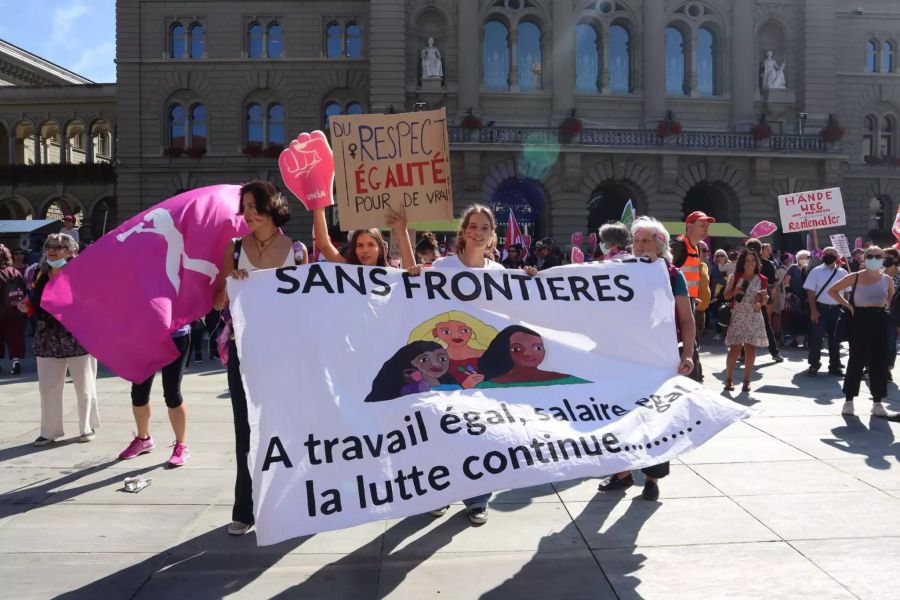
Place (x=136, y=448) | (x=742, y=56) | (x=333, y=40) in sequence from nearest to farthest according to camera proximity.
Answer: (x=136, y=448)
(x=742, y=56)
(x=333, y=40)

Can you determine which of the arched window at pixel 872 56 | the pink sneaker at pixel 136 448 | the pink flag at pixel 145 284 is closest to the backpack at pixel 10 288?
the pink sneaker at pixel 136 448

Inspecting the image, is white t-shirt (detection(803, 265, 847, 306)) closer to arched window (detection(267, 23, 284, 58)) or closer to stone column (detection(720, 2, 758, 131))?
stone column (detection(720, 2, 758, 131))

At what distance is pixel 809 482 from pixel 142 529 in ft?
15.1

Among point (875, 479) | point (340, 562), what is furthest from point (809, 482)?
point (340, 562)

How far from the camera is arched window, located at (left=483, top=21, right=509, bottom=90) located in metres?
33.6

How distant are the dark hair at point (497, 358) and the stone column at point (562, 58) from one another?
98.2 ft

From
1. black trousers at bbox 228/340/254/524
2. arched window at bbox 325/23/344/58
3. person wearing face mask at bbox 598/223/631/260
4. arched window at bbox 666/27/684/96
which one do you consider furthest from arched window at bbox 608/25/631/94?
black trousers at bbox 228/340/254/524

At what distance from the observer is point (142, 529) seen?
4523mm

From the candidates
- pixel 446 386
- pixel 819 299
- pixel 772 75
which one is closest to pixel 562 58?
pixel 772 75

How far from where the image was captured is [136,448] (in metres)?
6.21

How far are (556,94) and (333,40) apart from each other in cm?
1155

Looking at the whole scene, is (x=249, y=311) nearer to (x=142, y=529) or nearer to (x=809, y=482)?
(x=142, y=529)

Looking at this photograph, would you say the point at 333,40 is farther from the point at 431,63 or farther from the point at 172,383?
the point at 172,383

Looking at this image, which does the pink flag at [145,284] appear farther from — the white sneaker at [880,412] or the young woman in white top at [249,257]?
the white sneaker at [880,412]
